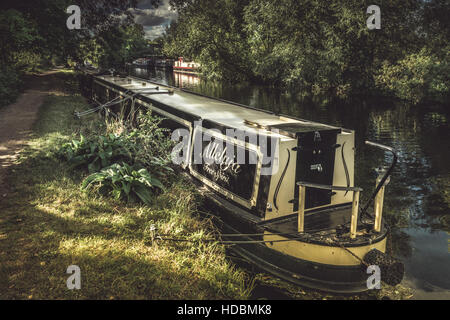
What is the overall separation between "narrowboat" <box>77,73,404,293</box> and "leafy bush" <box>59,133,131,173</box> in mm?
2181

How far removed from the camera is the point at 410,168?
11203 millimetres

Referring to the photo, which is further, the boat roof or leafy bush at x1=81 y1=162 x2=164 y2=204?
leafy bush at x1=81 y1=162 x2=164 y2=204

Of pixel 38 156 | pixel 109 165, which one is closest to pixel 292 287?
pixel 109 165

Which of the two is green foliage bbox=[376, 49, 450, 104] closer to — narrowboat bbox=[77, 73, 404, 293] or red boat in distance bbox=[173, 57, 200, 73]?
narrowboat bbox=[77, 73, 404, 293]

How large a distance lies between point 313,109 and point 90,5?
14614mm

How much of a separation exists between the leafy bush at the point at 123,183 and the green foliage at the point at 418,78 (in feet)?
72.8

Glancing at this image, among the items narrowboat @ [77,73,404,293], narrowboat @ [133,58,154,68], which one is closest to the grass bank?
narrowboat @ [77,73,404,293]

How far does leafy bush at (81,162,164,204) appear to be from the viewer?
21.8 feet

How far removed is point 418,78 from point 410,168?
49.8ft

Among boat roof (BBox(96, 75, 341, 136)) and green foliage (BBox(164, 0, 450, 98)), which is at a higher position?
green foliage (BBox(164, 0, 450, 98))

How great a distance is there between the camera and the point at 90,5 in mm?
19438

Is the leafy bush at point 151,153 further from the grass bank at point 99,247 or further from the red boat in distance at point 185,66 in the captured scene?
the red boat in distance at point 185,66

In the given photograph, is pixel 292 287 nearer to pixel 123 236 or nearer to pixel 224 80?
pixel 123 236

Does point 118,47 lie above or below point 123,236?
above
